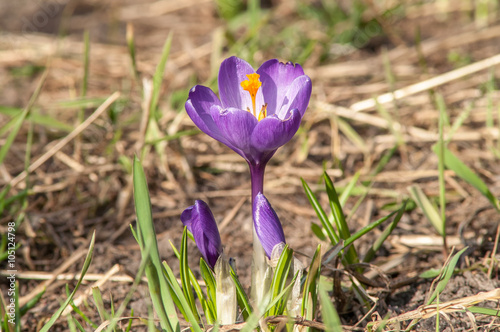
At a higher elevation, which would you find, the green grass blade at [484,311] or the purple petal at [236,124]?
the purple petal at [236,124]

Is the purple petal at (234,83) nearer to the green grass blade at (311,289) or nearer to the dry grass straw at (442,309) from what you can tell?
the green grass blade at (311,289)

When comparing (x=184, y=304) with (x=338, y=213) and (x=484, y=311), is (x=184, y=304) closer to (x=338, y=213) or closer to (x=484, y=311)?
(x=338, y=213)

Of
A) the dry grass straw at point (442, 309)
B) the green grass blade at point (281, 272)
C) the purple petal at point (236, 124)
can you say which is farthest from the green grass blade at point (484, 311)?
the purple petal at point (236, 124)

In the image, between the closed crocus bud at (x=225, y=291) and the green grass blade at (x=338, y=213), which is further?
the green grass blade at (x=338, y=213)

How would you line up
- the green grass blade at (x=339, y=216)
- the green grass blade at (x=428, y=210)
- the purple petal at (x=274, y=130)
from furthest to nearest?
1. the green grass blade at (x=428, y=210)
2. the green grass blade at (x=339, y=216)
3. the purple petal at (x=274, y=130)

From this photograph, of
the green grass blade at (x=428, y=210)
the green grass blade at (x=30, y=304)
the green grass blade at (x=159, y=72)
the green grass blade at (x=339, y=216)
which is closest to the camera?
the green grass blade at (x=339, y=216)

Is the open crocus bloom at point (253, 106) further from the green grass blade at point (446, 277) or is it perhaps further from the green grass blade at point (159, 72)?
the green grass blade at point (159, 72)

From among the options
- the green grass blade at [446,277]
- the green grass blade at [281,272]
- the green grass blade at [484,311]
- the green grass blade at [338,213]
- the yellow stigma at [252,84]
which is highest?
the yellow stigma at [252,84]

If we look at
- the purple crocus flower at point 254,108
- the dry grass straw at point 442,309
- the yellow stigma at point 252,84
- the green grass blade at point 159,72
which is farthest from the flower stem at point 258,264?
the green grass blade at point 159,72
